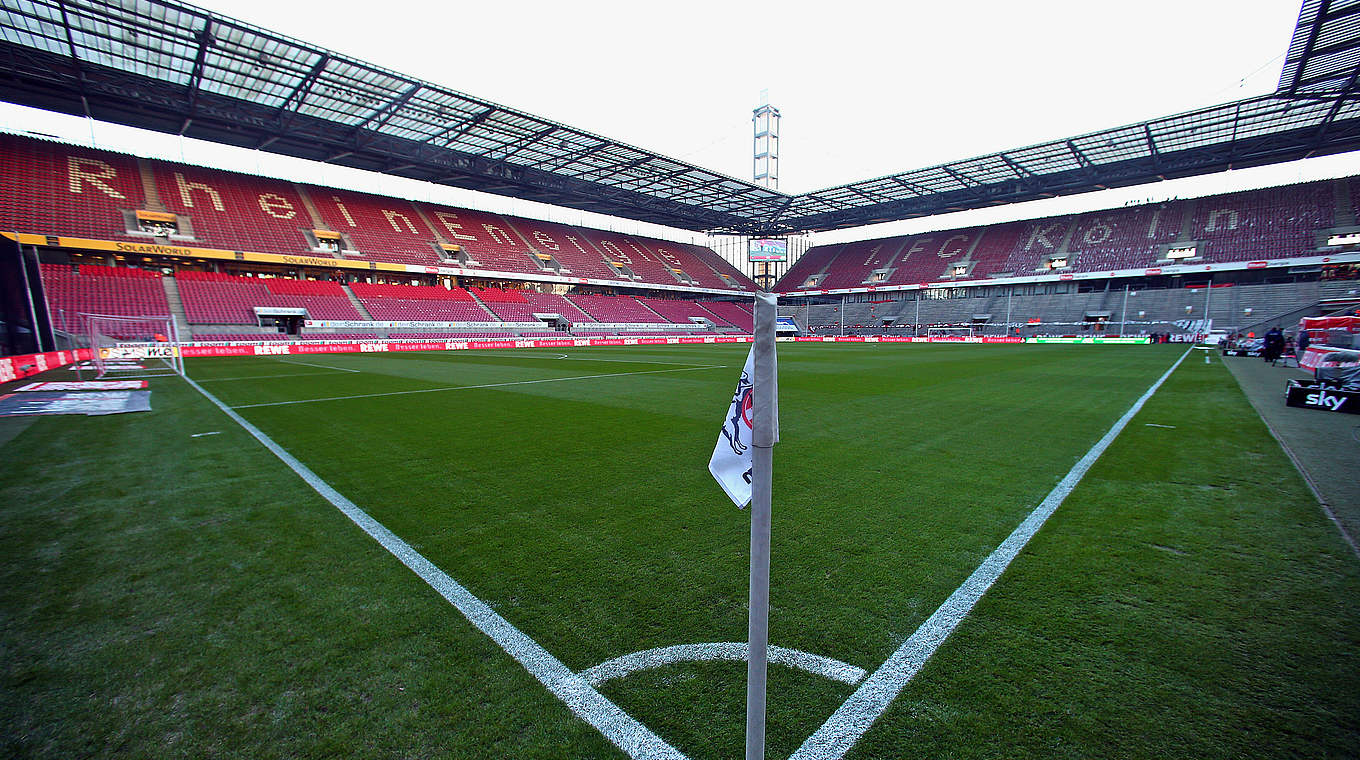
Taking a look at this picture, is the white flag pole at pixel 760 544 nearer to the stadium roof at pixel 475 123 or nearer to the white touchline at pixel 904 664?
the white touchline at pixel 904 664

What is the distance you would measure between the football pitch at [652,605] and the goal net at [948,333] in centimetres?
4709

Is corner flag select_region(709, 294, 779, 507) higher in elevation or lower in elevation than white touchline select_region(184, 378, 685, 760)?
higher

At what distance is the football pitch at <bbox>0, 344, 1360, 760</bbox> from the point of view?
177 centimetres

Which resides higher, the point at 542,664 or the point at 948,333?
the point at 948,333

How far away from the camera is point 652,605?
2539 millimetres

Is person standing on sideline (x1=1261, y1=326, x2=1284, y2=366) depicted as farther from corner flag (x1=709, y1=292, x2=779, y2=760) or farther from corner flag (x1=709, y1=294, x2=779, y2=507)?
corner flag (x1=709, y1=292, x2=779, y2=760)

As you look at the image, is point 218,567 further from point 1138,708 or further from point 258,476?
point 1138,708

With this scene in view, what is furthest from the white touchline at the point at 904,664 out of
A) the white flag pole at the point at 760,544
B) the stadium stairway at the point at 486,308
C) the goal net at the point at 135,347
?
the stadium stairway at the point at 486,308

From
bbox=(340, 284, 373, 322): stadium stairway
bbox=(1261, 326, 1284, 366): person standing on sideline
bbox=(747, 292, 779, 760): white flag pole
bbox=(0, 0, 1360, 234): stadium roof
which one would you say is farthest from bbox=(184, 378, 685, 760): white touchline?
bbox=(340, 284, 373, 322): stadium stairway

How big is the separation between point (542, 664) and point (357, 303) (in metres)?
40.6

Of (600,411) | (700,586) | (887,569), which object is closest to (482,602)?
(700,586)

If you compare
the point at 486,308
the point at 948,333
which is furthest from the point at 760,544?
the point at 948,333

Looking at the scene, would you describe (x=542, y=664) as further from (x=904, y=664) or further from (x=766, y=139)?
(x=766, y=139)

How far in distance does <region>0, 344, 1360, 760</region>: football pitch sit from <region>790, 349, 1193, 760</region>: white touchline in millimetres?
15
